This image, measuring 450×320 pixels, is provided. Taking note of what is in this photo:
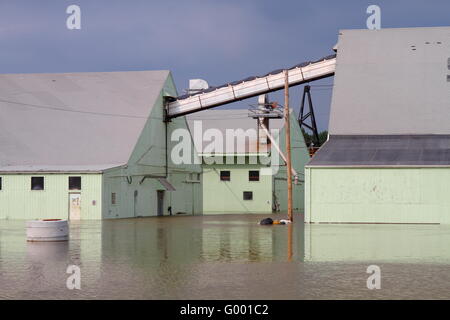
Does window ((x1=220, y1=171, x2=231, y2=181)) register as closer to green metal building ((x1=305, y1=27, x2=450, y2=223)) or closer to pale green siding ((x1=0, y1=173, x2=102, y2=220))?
green metal building ((x1=305, y1=27, x2=450, y2=223))

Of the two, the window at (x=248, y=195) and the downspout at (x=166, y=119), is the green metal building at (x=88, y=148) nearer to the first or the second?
the downspout at (x=166, y=119)

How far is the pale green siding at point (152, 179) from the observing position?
4741 cm

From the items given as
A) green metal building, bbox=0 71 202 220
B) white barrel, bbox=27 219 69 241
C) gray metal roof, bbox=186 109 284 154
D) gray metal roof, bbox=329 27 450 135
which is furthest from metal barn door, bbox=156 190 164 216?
white barrel, bbox=27 219 69 241

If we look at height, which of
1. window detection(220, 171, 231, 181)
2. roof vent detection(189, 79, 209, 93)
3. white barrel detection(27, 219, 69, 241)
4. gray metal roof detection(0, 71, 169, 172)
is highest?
roof vent detection(189, 79, 209, 93)

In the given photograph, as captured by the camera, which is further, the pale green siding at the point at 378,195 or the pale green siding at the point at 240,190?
the pale green siding at the point at 240,190

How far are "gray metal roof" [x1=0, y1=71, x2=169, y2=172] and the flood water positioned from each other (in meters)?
21.5

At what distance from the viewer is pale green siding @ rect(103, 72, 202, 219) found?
47.4 meters

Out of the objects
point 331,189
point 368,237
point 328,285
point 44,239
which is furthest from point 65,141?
point 328,285

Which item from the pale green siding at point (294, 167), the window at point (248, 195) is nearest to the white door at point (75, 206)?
the window at point (248, 195)

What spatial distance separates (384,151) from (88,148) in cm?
2078

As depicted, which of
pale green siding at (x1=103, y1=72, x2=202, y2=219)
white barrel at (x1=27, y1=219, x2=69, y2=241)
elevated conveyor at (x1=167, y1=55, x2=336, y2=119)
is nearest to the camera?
white barrel at (x1=27, y1=219, x2=69, y2=241)

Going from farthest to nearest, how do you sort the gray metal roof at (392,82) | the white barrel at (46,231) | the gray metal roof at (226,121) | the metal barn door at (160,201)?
the gray metal roof at (226,121), the metal barn door at (160,201), the gray metal roof at (392,82), the white barrel at (46,231)

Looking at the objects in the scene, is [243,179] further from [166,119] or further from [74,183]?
[74,183]

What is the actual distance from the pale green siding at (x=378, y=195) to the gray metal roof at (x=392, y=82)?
5926mm
